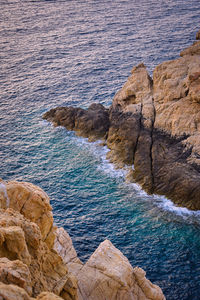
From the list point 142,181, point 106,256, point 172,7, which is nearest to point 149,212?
point 142,181

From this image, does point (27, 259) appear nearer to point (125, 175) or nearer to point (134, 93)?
point (125, 175)

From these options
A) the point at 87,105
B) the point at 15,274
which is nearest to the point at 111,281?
the point at 15,274

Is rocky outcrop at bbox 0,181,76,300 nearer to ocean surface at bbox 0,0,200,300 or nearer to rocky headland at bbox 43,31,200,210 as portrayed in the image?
ocean surface at bbox 0,0,200,300

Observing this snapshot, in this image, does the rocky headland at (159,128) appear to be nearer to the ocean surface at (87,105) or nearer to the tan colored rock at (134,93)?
the tan colored rock at (134,93)

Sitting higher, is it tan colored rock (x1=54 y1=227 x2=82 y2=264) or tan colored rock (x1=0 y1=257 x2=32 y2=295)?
tan colored rock (x1=0 y1=257 x2=32 y2=295)

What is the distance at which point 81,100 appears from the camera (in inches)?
2288

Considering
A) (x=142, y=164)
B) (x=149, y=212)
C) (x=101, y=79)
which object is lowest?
(x=149, y=212)

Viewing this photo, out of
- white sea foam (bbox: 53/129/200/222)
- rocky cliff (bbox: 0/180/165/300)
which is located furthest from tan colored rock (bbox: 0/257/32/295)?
white sea foam (bbox: 53/129/200/222)

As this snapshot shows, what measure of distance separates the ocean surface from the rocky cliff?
6477 mm

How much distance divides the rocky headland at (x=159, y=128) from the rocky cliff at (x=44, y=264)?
14724mm

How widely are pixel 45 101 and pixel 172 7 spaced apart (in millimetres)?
67596

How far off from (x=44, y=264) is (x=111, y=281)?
20.8ft

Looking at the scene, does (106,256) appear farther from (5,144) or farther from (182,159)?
(5,144)

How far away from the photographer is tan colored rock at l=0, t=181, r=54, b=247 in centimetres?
1892
